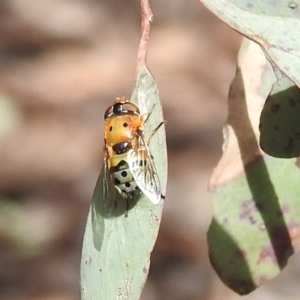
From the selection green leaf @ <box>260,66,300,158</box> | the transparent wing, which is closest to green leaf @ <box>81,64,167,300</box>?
the transparent wing

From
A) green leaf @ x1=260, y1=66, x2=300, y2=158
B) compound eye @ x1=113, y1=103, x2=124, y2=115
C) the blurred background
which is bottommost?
green leaf @ x1=260, y1=66, x2=300, y2=158

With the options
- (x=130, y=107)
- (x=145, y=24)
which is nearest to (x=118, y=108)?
(x=130, y=107)

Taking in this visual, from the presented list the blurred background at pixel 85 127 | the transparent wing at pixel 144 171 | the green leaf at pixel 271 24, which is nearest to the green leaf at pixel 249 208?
the transparent wing at pixel 144 171

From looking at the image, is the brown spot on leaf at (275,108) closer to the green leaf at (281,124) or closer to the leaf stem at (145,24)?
the green leaf at (281,124)

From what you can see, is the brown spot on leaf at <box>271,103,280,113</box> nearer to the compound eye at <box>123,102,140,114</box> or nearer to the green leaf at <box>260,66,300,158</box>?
the green leaf at <box>260,66,300,158</box>

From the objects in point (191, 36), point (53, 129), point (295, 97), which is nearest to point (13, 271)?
point (53, 129)
